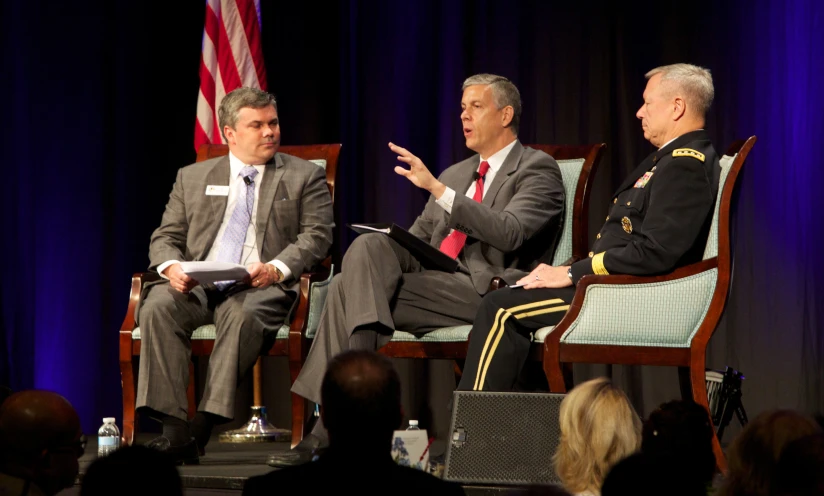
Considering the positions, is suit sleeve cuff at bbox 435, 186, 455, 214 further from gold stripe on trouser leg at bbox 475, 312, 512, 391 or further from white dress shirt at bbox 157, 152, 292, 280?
white dress shirt at bbox 157, 152, 292, 280

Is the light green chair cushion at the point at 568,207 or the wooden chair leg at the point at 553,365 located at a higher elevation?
the light green chair cushion at the point at 568,207

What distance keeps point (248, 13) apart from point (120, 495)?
3988 mm

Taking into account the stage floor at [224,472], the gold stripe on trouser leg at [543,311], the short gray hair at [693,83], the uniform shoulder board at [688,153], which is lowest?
the stage floor at [224,472]

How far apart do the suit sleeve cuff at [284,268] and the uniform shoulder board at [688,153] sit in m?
1.41

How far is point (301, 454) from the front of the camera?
126 inches

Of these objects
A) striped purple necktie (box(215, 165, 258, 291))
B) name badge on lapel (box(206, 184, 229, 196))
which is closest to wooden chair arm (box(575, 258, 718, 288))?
striped purple necktie (box(215, 165, 258, 291))

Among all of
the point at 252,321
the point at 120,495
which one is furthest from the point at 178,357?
the point at 120,495

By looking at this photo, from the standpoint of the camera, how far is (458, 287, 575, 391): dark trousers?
3266 mm

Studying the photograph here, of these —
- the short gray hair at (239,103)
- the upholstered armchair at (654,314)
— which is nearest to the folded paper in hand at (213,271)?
the short gray hair at (239,103)

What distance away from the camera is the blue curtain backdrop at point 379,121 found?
4.31 meters

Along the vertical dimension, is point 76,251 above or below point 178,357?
above

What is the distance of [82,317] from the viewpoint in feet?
16.6

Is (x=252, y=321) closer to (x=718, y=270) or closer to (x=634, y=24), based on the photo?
(x=718, y=270)

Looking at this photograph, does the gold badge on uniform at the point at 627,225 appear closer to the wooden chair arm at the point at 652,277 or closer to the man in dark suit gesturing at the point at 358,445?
the wooden chair arm at the point at 652,277
